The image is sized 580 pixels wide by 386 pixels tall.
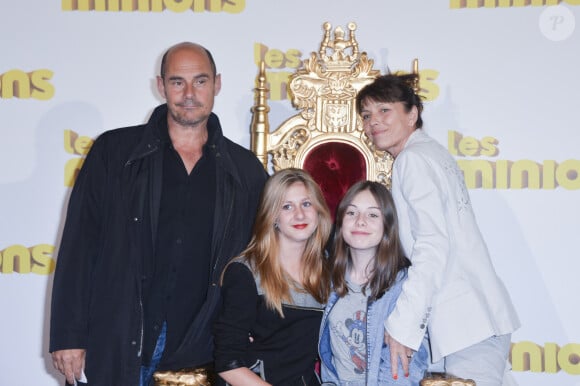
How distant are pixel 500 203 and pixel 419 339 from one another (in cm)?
142

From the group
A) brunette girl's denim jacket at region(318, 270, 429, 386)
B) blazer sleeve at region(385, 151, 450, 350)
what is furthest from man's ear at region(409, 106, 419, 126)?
brunette girl's denim jacket at region(318, 270, 429, 386)

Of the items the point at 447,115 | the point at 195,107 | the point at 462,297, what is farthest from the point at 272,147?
the point at 462,297

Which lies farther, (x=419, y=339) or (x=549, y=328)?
(x=549, y=328)

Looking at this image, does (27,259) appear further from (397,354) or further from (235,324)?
(397,354)

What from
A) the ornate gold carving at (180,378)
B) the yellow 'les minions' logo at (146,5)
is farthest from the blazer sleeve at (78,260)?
the yellow 'les minions' logo at (146,5)

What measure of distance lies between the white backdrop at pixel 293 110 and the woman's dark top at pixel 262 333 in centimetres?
141

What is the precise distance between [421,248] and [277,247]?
545 millimetres

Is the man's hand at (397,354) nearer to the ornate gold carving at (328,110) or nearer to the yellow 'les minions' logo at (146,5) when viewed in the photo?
the ornate gold carving at (328,110)

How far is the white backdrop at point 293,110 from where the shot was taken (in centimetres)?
336

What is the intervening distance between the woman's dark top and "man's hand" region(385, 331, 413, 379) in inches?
11.4

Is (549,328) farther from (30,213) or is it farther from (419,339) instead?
(30,213)

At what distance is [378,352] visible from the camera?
2.27m

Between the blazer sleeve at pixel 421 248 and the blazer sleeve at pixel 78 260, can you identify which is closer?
the blazer sleeve at pixel 421 248

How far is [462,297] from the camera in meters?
2.33
